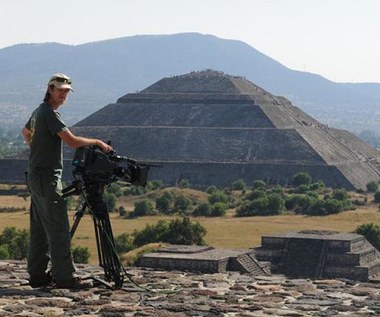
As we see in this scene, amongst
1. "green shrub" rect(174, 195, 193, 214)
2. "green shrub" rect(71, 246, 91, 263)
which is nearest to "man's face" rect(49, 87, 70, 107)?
"green shrub" rect(71, 246, 91, 263)

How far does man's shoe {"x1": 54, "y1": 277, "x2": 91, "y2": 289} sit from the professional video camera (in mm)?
191

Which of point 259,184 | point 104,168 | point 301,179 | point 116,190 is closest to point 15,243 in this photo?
point 104,168

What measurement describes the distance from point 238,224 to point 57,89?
58.1 m

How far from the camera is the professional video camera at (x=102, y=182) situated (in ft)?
36.9

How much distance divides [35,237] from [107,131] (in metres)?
116

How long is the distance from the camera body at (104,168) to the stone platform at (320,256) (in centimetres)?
3205

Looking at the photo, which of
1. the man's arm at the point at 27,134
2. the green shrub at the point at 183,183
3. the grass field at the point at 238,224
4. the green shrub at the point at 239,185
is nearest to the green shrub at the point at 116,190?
the grass field at the point at 238,224

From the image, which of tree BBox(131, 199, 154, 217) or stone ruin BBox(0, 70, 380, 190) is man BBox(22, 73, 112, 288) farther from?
stone ruin BBox(0, 70, 380, 190)

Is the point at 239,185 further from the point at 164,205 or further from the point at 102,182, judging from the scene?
the point at 102,182

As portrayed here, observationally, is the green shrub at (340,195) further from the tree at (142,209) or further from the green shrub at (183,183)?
the green shrub at (183,183)

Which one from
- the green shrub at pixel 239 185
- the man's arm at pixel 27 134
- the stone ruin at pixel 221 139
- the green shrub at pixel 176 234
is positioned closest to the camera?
the man's arm at pixel 27 134

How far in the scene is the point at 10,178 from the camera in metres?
118

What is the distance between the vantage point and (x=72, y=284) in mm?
11555

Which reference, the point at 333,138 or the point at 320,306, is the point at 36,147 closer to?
the point at 320,306
